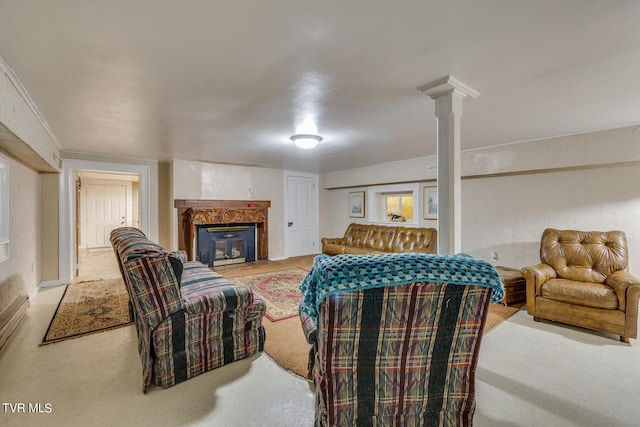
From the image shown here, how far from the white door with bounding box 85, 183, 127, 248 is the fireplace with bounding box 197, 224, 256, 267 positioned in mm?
4568

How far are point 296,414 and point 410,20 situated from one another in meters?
2.24

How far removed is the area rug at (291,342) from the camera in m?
2.22

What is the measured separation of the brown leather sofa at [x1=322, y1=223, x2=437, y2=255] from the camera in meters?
4.98

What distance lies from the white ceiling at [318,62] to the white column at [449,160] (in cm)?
12

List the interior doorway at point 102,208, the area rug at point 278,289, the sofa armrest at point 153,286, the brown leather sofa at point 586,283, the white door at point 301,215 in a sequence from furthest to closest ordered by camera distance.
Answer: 1. the interior doorway at point 102,208
2. the white door at point 301,215
3. the area rug at point 278,289
4. the brown leather sofa at point 586,283
5. the sofa armrest at point 153,286

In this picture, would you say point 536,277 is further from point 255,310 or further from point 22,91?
point 22,91

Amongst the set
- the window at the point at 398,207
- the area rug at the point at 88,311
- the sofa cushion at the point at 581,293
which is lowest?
the area rug at the point at 88,311

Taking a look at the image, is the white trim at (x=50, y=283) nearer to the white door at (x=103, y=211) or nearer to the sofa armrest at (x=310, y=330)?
the white door at (x=103, y=211)

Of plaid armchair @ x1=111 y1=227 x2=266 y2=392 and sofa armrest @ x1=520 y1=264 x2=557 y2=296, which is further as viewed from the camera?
sofa armrest @ x1=520 y1=264 x2=557 y2=296

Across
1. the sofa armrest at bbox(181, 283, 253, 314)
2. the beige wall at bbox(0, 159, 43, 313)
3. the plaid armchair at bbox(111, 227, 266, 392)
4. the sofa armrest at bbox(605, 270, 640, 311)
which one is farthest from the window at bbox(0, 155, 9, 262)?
the sofa armrest at bbox(605, 270, 640, 311)

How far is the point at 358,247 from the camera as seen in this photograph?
5938 mm

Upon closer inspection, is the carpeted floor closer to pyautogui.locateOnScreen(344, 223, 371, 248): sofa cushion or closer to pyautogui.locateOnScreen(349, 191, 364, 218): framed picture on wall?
pyautogui.locateOnScreen(344, 223, 371, 248): sofa cushion

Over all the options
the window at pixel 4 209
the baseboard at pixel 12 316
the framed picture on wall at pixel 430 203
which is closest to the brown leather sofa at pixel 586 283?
the framed picture on wall at pixel 430 203

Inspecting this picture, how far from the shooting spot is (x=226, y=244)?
5.93 meters
